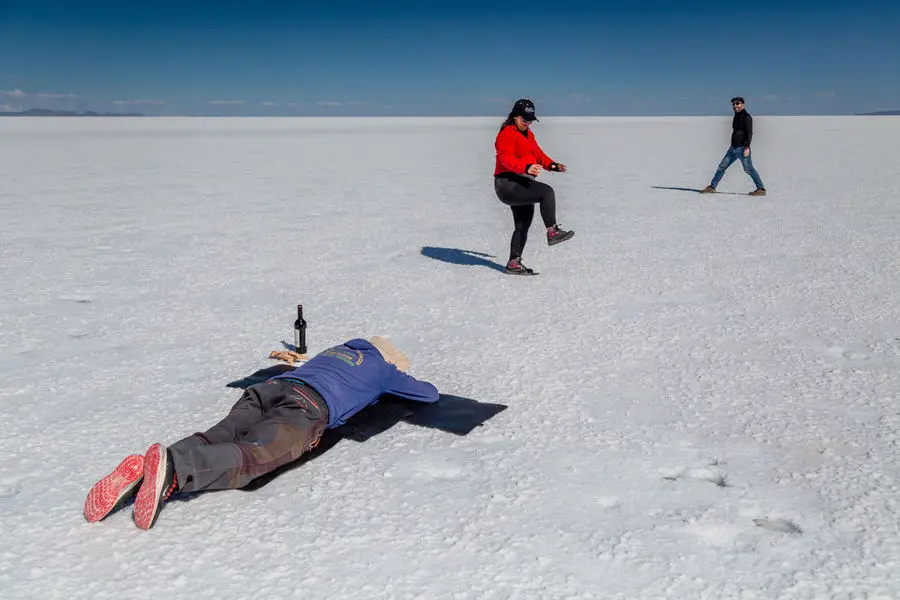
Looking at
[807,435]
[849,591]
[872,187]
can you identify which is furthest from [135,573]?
[872,187]

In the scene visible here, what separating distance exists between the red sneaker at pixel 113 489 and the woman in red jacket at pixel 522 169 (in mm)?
4781

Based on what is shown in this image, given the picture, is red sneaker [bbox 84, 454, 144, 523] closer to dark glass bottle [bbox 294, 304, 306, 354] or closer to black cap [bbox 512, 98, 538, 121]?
dark glass bottle [bbox 294, 304, 306, 354]

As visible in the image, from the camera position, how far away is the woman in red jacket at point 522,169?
7270 millimetres

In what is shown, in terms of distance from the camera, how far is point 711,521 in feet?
10.3

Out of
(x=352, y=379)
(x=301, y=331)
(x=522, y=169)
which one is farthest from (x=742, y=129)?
(x=352, y=379)

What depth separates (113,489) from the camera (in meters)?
3.06

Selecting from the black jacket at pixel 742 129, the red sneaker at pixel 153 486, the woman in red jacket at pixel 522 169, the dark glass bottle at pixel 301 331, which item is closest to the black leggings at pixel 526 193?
the woman in red jacket at pixel 522 169

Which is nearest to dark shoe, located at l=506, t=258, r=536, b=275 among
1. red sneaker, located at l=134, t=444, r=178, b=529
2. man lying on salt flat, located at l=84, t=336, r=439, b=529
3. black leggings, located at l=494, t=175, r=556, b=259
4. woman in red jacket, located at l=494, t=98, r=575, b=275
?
woman in red jacket, located at l=494, t=98, r=575, b=275

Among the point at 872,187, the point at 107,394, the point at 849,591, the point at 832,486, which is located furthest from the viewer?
the point at 872,187

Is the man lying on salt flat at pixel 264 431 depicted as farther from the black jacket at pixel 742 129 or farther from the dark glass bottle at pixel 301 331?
the black jacket at pixel 742 129

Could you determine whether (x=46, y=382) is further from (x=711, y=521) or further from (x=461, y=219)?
(x=461, y=219)

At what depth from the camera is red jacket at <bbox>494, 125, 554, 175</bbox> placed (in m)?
7.23

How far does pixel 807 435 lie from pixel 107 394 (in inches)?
151

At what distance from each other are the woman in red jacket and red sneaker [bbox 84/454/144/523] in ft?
15.7
